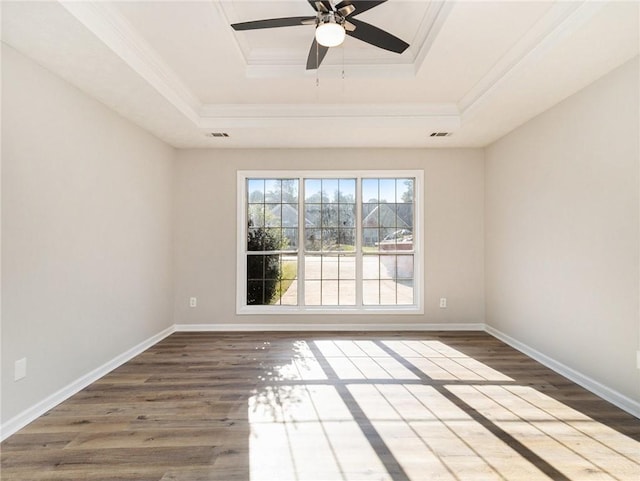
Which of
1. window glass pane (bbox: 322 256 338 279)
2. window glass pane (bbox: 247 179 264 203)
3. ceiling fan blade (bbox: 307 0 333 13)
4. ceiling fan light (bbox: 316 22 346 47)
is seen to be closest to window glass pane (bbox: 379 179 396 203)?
window glass pane (bbox: 322 256 338 279)

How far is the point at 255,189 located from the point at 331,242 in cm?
129

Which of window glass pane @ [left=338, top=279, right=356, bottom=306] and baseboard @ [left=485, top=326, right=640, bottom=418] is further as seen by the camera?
window glass pane @ [left=338, top=279, right=356, bottom=306]

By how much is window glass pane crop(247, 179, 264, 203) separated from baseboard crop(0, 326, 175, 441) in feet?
7.11

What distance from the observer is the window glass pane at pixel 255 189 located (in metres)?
4.55

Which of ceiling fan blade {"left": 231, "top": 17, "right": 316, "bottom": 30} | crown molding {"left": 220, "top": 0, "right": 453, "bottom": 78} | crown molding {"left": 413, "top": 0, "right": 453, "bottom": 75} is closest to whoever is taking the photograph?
ceiling fan blade {"left": 231, "top": 17, "right": 316, "bottom": 30}

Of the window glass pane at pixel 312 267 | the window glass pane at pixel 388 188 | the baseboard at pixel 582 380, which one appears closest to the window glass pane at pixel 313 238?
the window glass pane at pixel 312 267

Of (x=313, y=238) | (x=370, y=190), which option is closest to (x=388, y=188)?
(x=370, y=190)

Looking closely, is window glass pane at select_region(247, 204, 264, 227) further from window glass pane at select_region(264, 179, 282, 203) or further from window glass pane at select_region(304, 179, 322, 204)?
window glass pane at select_region(304, 179, 322, 204)

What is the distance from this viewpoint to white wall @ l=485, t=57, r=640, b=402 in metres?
2.39

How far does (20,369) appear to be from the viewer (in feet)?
7.18

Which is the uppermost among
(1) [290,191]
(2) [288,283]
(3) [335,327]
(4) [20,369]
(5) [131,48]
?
(5) [131,48]

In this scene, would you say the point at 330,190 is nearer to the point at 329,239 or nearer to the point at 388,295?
the point at 329,239

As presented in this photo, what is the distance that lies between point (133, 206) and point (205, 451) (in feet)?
8.52

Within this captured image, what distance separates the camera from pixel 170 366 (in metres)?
3.23
